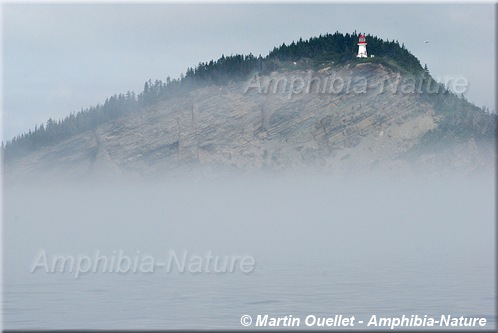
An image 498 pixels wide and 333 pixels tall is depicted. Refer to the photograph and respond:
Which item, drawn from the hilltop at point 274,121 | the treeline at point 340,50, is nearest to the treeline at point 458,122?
the hilltop at point 274,121

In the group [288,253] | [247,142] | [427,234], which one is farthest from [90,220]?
[247,142]

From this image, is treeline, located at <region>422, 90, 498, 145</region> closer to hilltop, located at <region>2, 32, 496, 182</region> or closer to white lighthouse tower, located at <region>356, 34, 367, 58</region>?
hilltop, located at <region>2, 32, 496, 182</region>

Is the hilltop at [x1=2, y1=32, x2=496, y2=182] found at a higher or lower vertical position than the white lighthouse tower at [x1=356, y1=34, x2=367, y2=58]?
lower

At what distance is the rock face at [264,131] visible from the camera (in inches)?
5999

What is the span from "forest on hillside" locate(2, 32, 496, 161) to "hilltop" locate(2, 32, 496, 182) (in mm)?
203

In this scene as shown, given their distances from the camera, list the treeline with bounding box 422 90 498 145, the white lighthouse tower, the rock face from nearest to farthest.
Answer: the treeline with bounding box 422 90 498 145 < the rock face < the white lighthouse tower

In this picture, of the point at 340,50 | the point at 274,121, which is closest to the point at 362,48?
the point at 340,50

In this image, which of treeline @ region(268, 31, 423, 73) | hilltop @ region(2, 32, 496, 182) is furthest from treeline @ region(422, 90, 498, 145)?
treeline @ region(268, 31, 423, 73)

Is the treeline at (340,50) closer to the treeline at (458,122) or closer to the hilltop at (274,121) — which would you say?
the hilltop at (274,121)

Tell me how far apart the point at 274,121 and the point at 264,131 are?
82.4 inches

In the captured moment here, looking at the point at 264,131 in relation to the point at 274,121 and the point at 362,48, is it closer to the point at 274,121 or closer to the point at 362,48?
the point at 274,121

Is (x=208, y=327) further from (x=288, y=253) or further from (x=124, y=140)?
(x=124, y=140)

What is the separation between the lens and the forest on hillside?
15838 centimetres

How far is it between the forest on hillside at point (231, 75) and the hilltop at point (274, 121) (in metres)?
0.20
